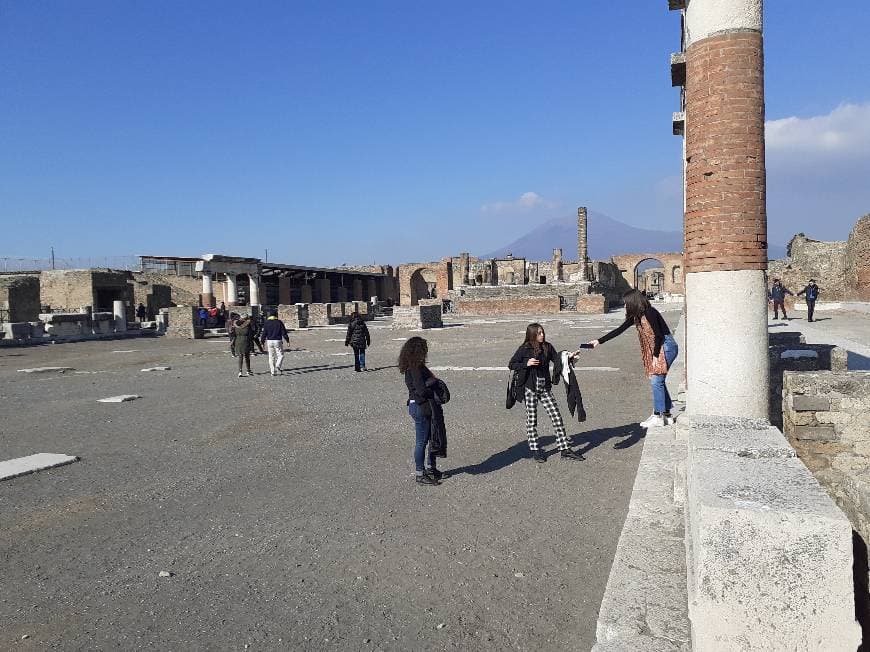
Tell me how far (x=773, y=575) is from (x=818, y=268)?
1330 inches

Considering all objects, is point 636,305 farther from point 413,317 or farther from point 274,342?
point 413,317

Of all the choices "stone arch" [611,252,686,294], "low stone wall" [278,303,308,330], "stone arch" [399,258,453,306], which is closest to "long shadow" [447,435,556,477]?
"low stone wall" [278,303,308,330]

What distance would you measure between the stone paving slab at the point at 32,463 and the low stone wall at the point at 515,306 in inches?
1311

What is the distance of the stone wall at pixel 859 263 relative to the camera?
25484mm

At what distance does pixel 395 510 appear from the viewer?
4730 millimetres

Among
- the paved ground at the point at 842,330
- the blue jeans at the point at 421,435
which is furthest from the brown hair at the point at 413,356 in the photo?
the paved ground at the point at 842,330

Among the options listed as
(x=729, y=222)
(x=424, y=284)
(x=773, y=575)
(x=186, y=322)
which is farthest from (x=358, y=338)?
(x=424, y=284)

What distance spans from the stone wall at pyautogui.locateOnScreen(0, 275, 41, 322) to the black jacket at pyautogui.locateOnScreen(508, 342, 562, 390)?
91.5 feet

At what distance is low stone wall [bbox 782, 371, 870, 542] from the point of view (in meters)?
4.99

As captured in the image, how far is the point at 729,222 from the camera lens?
486cm

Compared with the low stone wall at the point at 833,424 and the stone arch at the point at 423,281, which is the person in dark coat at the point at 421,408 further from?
the stone arch at the point at 423,281

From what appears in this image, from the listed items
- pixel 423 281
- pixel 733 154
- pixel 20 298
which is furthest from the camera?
pixel 423 281

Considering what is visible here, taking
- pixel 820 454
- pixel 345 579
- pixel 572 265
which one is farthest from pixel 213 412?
pixel 572 265

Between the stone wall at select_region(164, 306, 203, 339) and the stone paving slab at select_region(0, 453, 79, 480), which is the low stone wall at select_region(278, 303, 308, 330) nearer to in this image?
the stone wall at select_region(164, 306, 203, 339)
